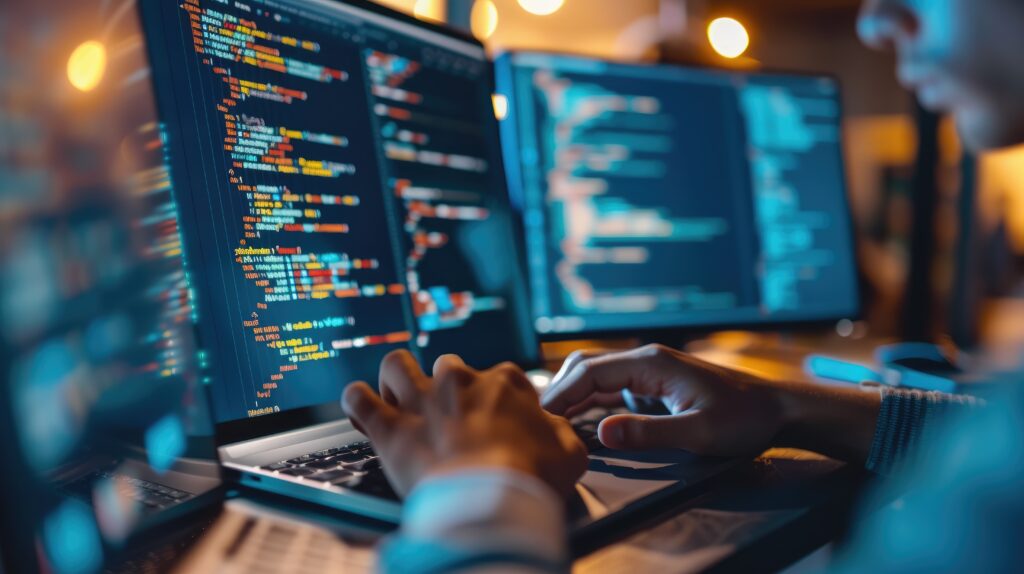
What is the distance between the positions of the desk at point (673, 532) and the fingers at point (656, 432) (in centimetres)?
4

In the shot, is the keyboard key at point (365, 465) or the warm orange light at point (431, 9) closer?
the keyboard key at point (365, 465)

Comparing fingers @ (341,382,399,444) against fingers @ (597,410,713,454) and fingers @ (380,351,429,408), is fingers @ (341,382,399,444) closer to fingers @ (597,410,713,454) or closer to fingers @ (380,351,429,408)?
fingers @ (380,351,429,408)

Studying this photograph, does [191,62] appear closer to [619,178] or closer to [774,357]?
[619,178]

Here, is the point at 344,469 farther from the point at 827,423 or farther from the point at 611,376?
the point at 827,423

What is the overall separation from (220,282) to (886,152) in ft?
15.1

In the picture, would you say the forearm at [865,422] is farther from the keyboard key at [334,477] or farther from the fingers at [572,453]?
the keyboard key at [334,477]

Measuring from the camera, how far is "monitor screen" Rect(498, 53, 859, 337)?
988mm

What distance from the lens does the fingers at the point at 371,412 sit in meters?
0.44

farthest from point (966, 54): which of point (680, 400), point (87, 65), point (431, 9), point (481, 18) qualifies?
point (481, 18)

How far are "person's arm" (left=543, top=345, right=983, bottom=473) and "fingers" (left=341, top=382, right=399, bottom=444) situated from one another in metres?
0.19

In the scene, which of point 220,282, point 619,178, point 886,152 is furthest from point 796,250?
point 886,152

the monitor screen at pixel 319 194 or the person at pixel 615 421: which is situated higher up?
the monitor screen at pixel 319 194

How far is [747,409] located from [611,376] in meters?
0.13

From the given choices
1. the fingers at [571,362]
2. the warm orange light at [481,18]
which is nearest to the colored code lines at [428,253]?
the fingers at [571,362]
